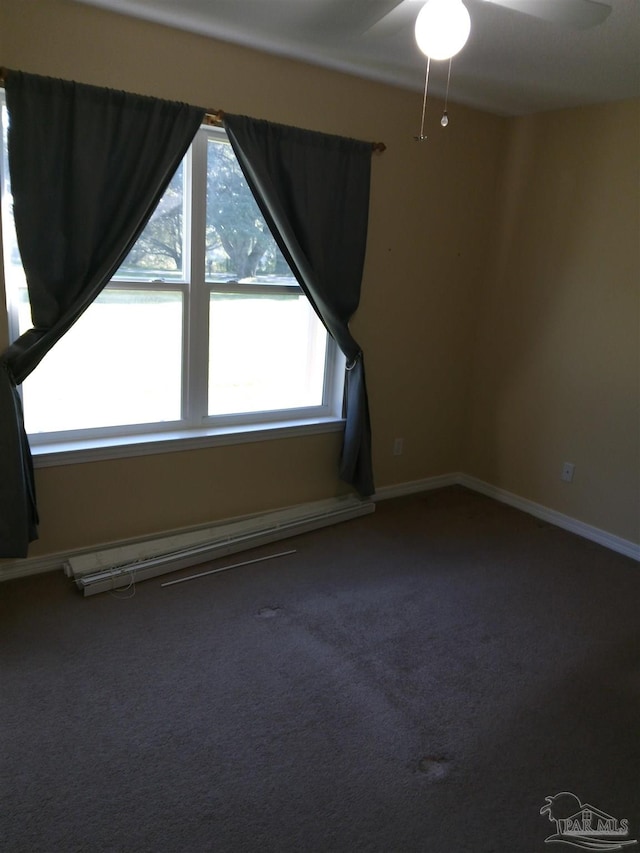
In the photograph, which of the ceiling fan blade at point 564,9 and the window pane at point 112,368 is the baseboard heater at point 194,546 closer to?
the window pane at point 112,368

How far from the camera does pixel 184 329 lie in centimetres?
304

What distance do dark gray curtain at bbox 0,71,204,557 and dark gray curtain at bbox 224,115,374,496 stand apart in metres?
0.38

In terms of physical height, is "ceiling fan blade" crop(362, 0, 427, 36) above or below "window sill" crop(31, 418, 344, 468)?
above

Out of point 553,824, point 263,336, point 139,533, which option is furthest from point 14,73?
point 553,824

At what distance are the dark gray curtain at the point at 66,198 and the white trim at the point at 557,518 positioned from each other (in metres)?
2.78

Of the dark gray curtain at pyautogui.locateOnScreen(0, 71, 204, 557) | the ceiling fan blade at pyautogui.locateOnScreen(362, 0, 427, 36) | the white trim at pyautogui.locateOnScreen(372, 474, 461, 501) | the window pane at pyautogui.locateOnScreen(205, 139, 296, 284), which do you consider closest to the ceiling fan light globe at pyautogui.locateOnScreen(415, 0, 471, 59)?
the ceiling fan blade at pyautogui.locateOnScreen(362, 0, 427, 36)

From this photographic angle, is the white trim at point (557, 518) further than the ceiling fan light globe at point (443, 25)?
Yes

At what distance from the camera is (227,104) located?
111 inches

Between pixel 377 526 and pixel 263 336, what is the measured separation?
4.18 ft

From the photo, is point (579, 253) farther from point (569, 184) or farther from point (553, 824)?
point (553, 824)

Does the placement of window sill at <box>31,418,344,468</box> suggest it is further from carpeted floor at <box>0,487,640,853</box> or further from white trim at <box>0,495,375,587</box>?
carpeted floor at <box>0,487,640,853</box>

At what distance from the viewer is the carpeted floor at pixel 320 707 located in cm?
169

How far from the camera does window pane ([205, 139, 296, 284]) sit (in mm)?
2941
